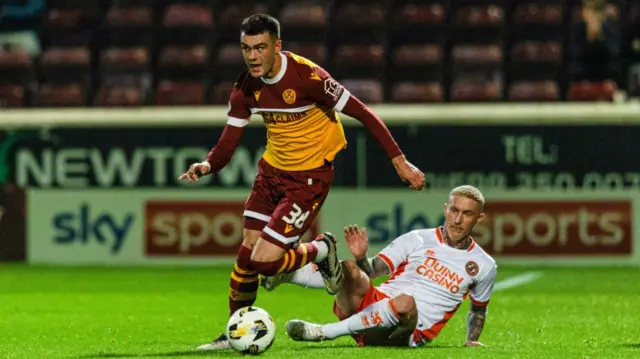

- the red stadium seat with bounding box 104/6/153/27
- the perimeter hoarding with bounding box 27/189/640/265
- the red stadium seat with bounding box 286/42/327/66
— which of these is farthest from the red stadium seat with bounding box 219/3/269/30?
the perimeter hoarding with bounding box 27/189/640/265

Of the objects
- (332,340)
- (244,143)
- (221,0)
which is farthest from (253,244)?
(221,0)

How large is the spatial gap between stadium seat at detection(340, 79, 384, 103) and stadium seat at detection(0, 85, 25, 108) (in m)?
3.74

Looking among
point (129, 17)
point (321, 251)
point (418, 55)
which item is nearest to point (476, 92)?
A: point (418, 55)

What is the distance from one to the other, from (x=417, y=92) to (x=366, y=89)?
0.61 metres

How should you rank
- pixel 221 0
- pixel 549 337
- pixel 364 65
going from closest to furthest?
pixel 549 337 < pixel 364 65 < pixel 221 0

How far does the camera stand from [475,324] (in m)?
Result: 7.00

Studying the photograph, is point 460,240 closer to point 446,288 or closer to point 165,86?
point 446,288

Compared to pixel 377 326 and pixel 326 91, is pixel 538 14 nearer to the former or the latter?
pixel 326 91

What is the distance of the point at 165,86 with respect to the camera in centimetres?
1547

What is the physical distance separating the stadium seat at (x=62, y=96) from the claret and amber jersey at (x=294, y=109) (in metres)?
8.59

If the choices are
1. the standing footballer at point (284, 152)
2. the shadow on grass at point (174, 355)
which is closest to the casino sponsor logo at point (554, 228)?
the standing footballer at point (284, 152)

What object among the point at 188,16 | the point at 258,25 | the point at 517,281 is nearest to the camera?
the point at 258,25

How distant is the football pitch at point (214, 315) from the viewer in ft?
22.5

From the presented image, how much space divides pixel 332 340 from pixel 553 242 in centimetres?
705
